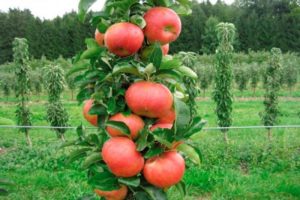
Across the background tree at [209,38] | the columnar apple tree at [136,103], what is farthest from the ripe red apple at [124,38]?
the background tree at [209,38]

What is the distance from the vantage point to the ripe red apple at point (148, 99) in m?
1.48

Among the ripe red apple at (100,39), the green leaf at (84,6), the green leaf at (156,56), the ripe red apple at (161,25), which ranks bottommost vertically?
the green leaf at (156,56)

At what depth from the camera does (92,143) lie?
177 cm

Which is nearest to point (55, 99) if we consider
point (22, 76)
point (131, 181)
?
point (22, 76)

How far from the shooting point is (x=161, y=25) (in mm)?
1588

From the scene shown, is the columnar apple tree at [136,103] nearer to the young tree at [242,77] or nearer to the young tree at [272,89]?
the young tree at [272,89]

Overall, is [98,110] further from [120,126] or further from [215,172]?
[215,172]

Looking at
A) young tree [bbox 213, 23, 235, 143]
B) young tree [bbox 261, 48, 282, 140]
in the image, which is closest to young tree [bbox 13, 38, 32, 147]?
young tree [bbox 213, 23, 235, 143]

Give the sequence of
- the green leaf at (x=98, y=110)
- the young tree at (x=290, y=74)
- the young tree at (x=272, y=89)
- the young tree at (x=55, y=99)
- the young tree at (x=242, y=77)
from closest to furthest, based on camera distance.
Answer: the green leaf at (x=98, y=110) → the young tree at (x=272, y=89) → the young tree at (x=55, y=99) → the young tree at (x=290, y=74) → the young tree at (x=242, y=77)

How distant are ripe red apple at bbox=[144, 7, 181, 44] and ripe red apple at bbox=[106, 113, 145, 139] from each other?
1.03ft

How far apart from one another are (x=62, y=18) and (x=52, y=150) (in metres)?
44.5

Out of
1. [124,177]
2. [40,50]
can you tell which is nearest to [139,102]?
[124,177]

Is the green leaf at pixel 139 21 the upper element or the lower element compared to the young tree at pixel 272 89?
upper

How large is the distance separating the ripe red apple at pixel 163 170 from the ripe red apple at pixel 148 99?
0.16 meters
